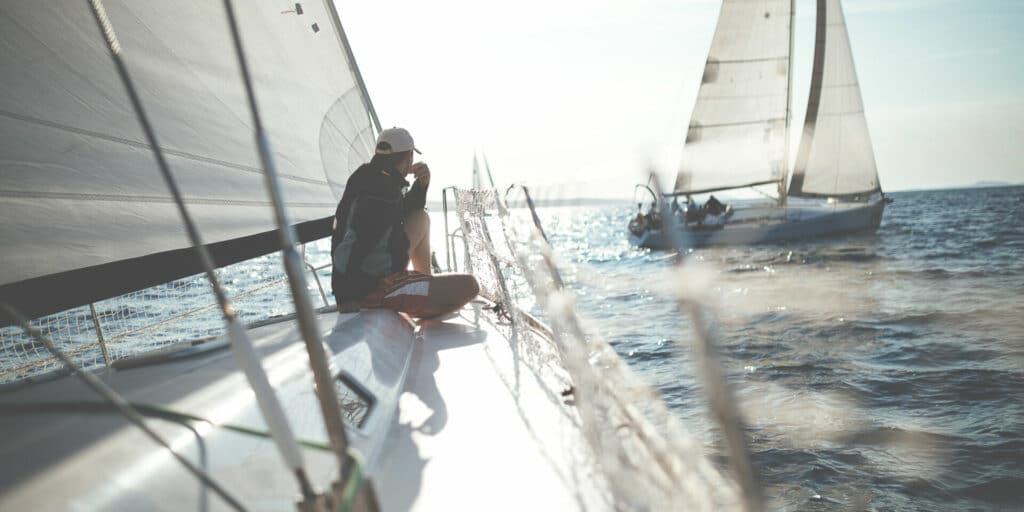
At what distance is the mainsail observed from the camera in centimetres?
187

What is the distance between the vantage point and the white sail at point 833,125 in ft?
73.9

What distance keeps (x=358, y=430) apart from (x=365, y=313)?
4.01ft

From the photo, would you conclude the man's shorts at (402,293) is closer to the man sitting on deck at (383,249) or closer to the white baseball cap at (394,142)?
the man sitting on deck at (383,249)

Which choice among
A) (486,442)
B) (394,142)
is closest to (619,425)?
(486,442)

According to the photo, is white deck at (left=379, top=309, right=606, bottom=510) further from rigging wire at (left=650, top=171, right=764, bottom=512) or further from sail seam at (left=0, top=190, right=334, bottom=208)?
sail seam at (left=0, top=190, right=334, bottom=208)

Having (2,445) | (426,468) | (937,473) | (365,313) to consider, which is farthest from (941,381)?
(2,445)

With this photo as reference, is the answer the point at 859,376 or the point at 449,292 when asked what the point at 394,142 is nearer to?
the point at 449,292

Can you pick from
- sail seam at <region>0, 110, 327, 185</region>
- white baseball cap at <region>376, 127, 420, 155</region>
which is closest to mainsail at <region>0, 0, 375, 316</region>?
sail seam at <region>0, 110, 327, 185</region>

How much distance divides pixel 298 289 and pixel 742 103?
2416 centimetres

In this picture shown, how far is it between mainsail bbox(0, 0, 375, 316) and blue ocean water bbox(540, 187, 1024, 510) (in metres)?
1.49

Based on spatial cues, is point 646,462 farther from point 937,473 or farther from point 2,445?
point 937,473

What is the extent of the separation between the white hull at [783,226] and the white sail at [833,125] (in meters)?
0.75

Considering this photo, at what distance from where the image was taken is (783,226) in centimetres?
2370

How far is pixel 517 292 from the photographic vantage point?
336cm
